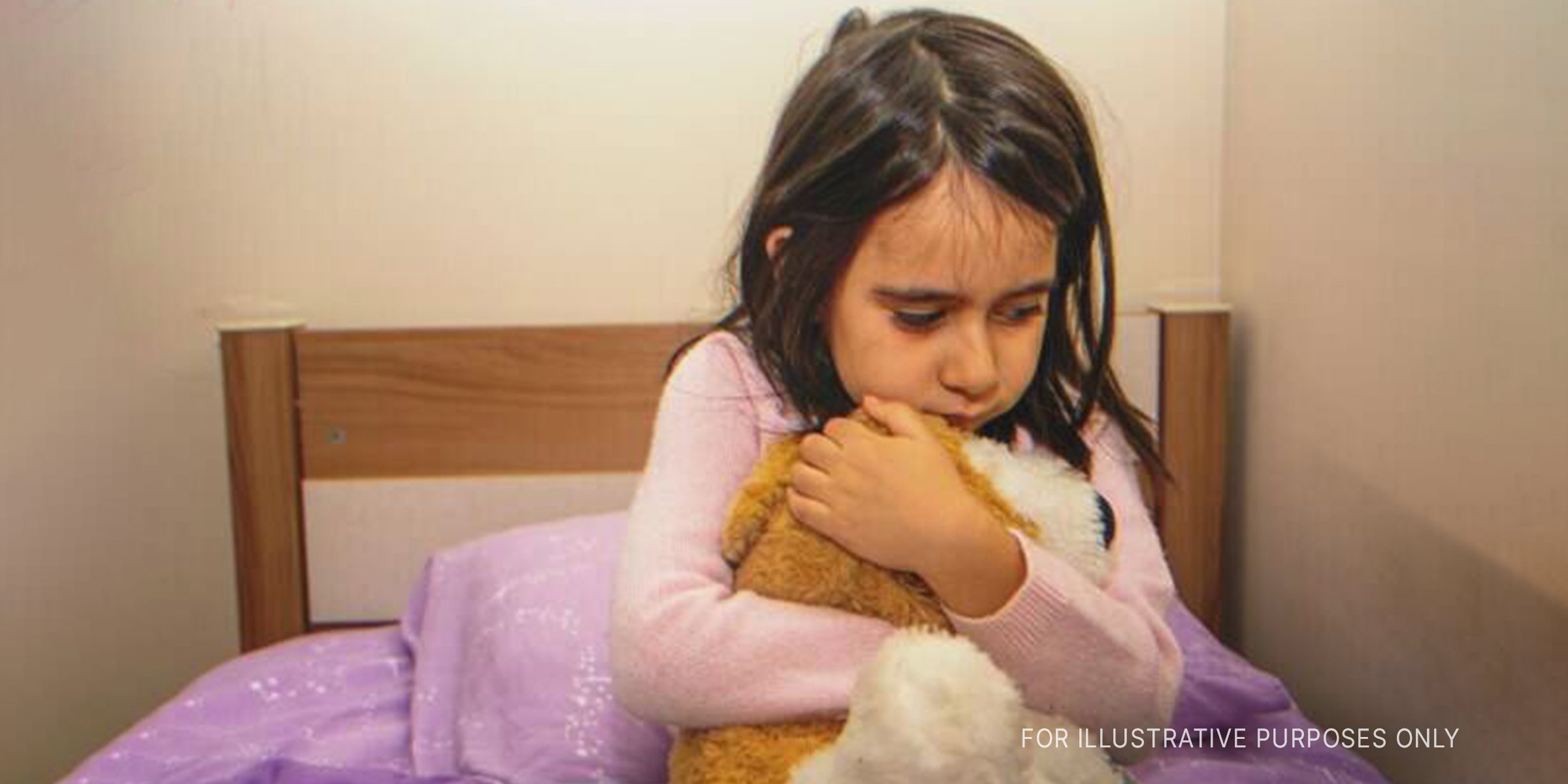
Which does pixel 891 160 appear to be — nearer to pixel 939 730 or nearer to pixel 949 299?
pixel 949 299

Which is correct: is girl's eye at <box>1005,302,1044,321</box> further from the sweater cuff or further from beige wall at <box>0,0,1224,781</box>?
beige wall at <box>0,0,1224,781</box>

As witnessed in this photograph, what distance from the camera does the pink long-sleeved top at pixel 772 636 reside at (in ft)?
2.65

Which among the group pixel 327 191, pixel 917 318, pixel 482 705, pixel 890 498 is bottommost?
pixel 482 705

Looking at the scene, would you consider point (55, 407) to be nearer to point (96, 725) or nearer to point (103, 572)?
point (103, 572)

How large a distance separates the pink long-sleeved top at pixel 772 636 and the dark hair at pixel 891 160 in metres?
0.10


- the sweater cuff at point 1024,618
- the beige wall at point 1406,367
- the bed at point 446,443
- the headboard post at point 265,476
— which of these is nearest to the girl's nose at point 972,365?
the sweater cuff at point 1024,618

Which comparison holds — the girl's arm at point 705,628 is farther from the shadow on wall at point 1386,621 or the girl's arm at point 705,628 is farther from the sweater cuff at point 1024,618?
the shadow on wall at point 1386,621

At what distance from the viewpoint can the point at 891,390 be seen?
2.86 feet

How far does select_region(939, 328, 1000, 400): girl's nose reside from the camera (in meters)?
0.84

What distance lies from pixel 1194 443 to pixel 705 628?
1322 mm

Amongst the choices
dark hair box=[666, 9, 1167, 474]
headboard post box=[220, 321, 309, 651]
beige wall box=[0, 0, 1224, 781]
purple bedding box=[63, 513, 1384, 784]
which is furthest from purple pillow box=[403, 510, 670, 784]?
dark hair box=[666, 9, 1167, 474]

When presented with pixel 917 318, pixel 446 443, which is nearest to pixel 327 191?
pixel 446 443

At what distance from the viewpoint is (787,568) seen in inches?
32.9

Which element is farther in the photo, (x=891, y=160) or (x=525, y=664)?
(x=525, y=664)
